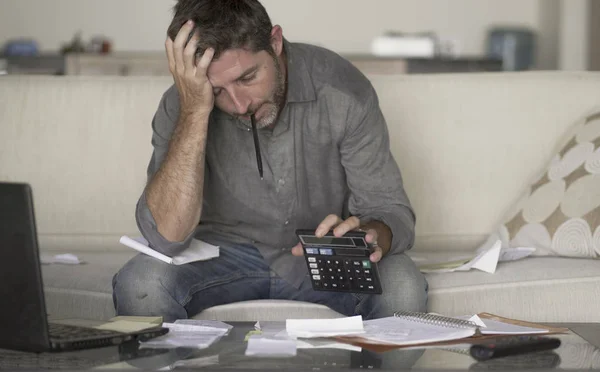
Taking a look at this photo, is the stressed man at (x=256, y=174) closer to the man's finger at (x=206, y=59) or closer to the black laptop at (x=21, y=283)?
the man's finger at (x=206, y=59)

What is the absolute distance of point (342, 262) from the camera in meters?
1.80

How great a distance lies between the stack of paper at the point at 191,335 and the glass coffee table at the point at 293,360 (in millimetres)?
24

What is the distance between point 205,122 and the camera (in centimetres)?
198

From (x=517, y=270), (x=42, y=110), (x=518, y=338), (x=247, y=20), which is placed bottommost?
(x=517, y=270)

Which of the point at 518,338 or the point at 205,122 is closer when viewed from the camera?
the point at 518,338

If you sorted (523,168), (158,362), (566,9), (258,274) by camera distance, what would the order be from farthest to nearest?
1. (566,9)
2. (523,168)
3. (258,274)
4. (158,362)

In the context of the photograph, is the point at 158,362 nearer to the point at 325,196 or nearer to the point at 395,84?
the point at 325,196

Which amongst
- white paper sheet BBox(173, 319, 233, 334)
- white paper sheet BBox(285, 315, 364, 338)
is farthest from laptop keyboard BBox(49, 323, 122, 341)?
white paper sheet BBox(285, 315, 364, 338)

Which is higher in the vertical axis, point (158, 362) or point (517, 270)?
point (158, 362)

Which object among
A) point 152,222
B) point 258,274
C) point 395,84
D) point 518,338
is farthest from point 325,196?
point 518,338

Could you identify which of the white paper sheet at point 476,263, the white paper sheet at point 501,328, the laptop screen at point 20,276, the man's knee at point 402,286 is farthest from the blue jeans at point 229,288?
the laptop screen at point 20,276

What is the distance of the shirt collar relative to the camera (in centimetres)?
210

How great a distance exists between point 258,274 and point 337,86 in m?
0.45

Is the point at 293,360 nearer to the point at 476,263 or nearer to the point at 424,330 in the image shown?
the point at 424,330
